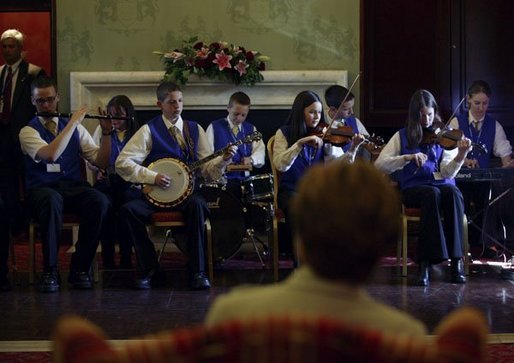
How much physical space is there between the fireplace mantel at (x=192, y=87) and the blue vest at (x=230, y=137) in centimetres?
71

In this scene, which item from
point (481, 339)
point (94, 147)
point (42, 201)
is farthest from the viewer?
point (94, 147)

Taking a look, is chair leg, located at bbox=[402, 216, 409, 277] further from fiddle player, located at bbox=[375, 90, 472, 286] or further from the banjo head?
the banjo head

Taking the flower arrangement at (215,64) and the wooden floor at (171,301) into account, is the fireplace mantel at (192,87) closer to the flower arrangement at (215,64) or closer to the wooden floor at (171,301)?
the flower arrangement at (215,64)

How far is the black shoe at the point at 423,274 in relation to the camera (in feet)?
17.8

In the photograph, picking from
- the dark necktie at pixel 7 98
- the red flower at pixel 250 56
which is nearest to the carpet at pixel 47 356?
the dark necktie at pixel 7 98

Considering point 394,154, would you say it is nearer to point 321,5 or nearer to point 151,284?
point 151,284

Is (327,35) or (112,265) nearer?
(112,265)

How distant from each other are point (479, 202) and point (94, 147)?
262 centimetres

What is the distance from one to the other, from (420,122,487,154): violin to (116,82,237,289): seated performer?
44.2 inches

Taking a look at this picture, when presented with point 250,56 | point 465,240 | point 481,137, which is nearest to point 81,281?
point 465,240

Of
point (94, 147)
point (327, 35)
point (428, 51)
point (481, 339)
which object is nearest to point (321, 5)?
point (327, 35)

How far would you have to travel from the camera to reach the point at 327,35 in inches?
293

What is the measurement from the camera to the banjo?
214 inches

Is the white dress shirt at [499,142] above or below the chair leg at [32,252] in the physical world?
above
